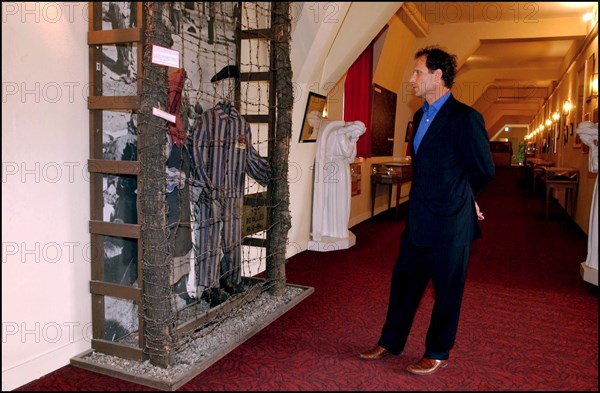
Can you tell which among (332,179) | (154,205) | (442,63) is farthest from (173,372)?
(332,179)

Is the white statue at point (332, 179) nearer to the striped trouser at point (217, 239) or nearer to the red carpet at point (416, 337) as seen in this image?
the red carpet at point (416, 337)

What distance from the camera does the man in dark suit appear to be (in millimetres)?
2244

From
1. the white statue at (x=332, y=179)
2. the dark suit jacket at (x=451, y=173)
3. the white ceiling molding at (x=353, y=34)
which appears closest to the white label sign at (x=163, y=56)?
the dark suit jacket at (x=451, y=173)

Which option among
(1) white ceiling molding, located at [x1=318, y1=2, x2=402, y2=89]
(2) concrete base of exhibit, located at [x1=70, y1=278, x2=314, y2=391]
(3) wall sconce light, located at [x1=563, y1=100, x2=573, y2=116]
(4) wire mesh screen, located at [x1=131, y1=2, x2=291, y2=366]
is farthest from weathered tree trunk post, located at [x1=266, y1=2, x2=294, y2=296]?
(3) wall sconce light, located at [x1=563, y1=100, x2=573, y2=116]

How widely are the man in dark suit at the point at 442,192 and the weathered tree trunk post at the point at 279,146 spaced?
1.37 meters

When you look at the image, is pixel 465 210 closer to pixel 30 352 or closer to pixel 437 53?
pixel 437 53

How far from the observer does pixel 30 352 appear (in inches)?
94.0

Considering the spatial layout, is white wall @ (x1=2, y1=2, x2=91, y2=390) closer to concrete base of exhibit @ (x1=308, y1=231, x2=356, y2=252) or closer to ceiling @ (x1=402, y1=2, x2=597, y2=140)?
concrete base of exhibit @ (x1=308, y1=231, x2=356, y2=252)

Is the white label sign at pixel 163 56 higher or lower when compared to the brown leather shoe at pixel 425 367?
higher

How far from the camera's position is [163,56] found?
2.30m

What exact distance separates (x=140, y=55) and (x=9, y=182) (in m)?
0.80

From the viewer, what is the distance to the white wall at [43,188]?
224cm

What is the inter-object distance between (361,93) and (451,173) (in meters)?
4.89

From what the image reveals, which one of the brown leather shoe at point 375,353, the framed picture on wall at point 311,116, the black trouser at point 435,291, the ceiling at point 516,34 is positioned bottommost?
the brown leather shoe at point 375,353
